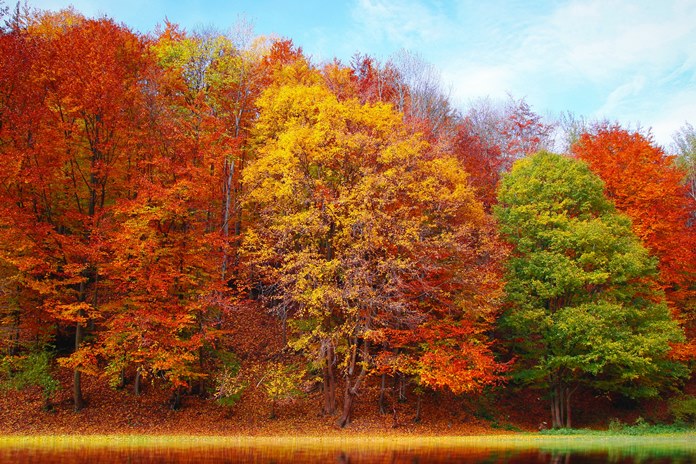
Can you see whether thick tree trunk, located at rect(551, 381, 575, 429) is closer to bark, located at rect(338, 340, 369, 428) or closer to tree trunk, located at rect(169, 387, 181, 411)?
bark, located at rect(338, 340, 369, 428)

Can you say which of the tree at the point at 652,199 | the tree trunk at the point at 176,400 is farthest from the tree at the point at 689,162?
the tree trunk at the point at 176,400

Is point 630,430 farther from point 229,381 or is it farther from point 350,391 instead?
point 229,381

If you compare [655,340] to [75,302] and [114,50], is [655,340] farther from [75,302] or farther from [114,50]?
[114,50]

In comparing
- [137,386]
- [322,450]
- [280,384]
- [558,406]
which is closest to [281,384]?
[280,384]

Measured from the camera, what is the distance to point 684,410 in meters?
31.0

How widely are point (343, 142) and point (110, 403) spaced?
52.5ft

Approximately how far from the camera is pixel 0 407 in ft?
82.1

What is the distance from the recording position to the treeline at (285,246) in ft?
83.1

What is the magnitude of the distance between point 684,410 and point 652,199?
41.6 feet

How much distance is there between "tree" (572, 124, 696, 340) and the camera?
116 ft

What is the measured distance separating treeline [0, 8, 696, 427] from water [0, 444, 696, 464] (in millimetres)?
7133

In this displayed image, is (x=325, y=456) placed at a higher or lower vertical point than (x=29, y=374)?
lower

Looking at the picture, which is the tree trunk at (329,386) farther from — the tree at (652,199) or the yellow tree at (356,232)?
the tree at (652,199)

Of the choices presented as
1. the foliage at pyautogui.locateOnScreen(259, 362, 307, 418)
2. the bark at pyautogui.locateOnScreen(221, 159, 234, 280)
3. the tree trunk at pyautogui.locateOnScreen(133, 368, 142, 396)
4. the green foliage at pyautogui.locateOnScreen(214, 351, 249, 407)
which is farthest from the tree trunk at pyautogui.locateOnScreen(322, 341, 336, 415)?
the tree trunk at pyautogui.locateOnScreen(133, 368, 142, 396)
